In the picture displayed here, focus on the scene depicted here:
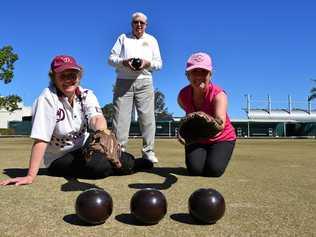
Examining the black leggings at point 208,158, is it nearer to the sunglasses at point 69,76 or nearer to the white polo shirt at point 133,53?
the white polo shirt at point 133,53

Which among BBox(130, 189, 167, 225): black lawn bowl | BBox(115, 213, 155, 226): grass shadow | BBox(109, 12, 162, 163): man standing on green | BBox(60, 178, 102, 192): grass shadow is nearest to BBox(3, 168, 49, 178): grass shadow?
BBox(60, 178, 102, 192): grass shadow

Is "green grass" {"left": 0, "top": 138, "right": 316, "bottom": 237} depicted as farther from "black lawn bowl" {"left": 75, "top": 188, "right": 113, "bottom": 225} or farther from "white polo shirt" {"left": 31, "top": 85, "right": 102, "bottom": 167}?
"white polo shirt" {"left": 31, "top": 85, "right": 102, "bottom": 167}

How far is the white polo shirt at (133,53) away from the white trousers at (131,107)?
11 centimetres

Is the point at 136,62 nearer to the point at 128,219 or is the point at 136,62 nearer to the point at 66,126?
the point at 66,126

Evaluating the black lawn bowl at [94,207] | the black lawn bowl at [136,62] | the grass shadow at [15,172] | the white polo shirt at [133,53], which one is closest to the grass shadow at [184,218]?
the black lawn bowl at [94,207]

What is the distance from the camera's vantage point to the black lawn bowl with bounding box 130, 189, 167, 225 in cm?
379

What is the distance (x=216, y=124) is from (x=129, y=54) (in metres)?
2.24

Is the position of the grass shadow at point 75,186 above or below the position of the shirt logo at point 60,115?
below

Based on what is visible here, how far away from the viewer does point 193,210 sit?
393 cm

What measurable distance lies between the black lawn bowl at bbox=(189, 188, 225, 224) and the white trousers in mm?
4145

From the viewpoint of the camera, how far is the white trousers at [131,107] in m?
8.13

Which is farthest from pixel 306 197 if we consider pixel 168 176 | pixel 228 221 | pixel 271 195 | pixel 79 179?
pixel 79 179

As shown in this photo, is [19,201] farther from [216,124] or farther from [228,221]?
[216,124]

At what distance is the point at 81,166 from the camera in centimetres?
626
